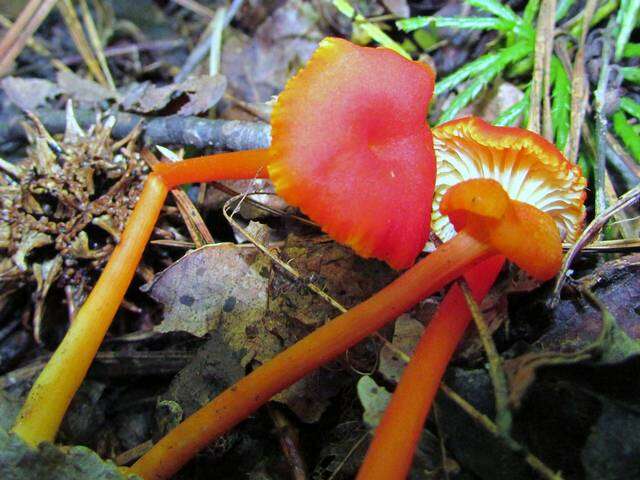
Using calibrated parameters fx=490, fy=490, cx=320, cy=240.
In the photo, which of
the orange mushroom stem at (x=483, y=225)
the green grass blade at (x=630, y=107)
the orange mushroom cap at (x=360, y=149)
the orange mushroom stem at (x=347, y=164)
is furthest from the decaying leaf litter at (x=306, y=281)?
the orange mushroom cap at (x=360, y=149)

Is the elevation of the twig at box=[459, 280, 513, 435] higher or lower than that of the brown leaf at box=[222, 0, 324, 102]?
lower

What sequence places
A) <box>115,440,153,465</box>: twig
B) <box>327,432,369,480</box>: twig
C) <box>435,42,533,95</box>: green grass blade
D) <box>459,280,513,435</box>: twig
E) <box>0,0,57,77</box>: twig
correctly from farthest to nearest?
<box>0,0,57,77</box>: twig
<box>435,42,533,95</box>: green grass blade
<box>115,440,153,465</box>: twig
<box>327,432,369,480</box>: twig
<box>459,280,513,435</box>: twig

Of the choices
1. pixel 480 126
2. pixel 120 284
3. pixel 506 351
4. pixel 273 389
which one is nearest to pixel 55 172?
pixel 120 284

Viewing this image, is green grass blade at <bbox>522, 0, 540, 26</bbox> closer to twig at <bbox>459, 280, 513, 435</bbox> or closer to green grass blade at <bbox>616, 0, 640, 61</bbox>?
green grass blade at <bbox>616, 0, 640, 61</bbox>

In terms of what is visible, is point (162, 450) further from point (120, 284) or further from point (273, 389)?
point (120, 284)

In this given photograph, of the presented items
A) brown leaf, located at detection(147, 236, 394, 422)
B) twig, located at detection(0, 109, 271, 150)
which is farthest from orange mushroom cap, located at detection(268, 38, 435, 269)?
twig, located at detection(0, 109, 271, 150)
